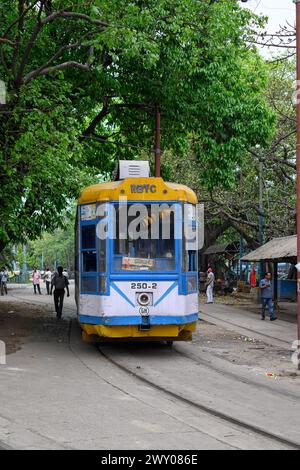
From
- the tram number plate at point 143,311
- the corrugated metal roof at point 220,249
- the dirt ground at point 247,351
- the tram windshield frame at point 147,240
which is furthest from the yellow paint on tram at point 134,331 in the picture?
the corrugated metal roof at point 220,249

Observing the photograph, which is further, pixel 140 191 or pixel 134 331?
pixel 140 191

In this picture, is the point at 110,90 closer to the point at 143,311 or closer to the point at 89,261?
the point at 89,261

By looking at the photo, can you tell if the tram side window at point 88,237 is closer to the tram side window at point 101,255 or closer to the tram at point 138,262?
the tram at point 138,262

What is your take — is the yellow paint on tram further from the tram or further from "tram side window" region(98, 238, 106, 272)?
"tram side window" region(98, 238, 106, 272)

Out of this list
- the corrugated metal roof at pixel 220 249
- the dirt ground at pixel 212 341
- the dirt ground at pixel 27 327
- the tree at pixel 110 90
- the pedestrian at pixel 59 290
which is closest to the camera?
the dirt ground at pixel 212 341

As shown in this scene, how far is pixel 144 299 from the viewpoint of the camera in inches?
510

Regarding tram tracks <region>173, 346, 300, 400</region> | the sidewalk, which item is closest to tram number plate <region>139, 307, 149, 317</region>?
tram tracks <region>173, 346, 300, 400</region>

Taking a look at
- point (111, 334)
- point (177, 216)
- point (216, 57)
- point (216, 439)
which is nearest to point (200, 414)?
point (216, 439)

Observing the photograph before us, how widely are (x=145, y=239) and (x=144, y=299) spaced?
122 cm

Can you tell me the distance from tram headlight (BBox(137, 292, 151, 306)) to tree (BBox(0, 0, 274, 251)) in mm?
3407

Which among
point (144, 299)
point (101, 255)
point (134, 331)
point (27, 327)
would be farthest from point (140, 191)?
point (27, 327)

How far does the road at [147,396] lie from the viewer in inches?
281

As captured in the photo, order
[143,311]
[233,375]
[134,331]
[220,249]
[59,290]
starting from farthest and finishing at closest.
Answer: [220,249] < [59,290] < [134,331] < [143,311] < [233,375]

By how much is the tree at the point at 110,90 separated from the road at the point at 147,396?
13.5ft
